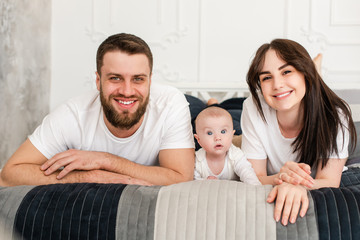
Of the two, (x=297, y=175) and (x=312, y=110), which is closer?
(x=297, y=175)

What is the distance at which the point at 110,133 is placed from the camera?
1537mm

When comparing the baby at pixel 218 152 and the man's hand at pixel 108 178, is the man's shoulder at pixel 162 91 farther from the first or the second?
the man's hand at pixel 108 178

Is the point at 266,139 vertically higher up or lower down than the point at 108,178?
higher up

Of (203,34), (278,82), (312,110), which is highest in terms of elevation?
(203,34)

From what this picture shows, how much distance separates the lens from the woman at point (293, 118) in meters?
1.36

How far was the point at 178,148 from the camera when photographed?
1.48m

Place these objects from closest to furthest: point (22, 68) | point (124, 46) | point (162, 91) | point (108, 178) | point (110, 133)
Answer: point (108, 178) → point (124, 46) → point (110, 133) → point (162, 91) → point (22, 68)

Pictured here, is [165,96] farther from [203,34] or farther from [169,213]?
[203,34]

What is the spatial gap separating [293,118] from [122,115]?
68cm

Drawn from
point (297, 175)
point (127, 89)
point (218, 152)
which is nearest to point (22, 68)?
point (127, 89)

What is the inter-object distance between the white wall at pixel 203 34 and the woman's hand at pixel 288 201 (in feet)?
6.68

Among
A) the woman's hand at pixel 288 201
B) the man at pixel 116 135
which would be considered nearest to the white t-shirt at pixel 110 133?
the man at pixel 116 135

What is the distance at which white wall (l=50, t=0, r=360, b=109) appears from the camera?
2904mm

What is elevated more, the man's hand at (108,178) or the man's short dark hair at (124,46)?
the man's short dark hair at (124,46)
